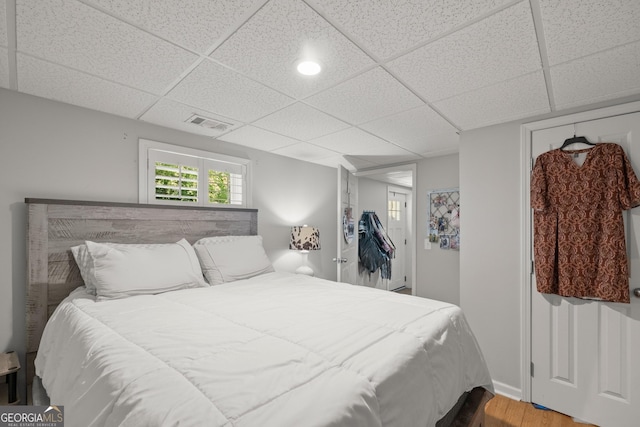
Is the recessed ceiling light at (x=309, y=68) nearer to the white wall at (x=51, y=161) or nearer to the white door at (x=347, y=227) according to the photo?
the white wall at (x=51, y=161)

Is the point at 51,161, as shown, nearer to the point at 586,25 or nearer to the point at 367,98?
the point at 367,98

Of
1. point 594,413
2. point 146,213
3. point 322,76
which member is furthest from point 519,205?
point 146,213

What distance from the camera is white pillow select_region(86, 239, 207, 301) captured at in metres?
1.87

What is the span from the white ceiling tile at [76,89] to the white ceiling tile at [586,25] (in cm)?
232

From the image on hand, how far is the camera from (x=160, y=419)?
750 mm

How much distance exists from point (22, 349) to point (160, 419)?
2.06m

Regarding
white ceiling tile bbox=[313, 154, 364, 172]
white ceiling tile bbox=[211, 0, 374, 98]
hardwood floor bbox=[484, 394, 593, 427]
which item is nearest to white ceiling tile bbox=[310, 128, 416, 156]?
white ceiling tile bbox=[313, 154, 364, 172]

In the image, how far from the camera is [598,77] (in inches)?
67.0

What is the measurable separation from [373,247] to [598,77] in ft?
11.6

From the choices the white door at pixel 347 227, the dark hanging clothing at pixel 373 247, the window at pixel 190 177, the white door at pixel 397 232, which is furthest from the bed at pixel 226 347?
the white door at pixel 397 232

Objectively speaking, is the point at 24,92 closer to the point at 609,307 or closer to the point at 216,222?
the point at 216,222

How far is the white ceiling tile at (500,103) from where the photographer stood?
1.82 meters

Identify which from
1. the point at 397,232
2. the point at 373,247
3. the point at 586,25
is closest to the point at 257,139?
the point at 586,25

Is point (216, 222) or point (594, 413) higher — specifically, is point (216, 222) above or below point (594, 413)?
above
